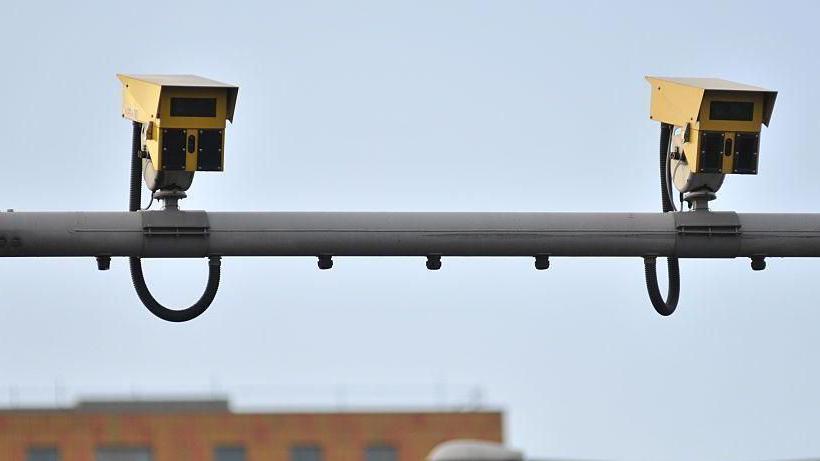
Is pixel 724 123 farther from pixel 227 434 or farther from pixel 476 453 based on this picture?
pixel 227 434

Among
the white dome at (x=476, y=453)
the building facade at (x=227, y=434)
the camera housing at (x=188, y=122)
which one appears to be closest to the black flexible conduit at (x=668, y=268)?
the camera housing at (x=188, y=122)

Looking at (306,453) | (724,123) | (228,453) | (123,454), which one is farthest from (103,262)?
(306,453)

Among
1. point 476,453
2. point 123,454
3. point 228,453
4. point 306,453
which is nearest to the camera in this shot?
point 476,453

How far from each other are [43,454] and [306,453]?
572cm

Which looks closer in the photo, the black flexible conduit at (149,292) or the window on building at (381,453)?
the black flexible conduit at (149,292)

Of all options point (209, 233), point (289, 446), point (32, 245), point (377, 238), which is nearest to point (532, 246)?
point (377, 238)

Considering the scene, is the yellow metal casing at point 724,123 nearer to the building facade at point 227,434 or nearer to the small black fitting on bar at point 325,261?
the small black fitting on bar at point 325,261

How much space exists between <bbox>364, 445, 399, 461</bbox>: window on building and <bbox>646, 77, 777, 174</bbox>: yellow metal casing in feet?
134

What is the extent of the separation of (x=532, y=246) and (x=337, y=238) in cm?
106

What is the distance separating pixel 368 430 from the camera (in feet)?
180

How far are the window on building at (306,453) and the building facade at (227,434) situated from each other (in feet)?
0.07

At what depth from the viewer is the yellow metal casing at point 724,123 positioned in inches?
547

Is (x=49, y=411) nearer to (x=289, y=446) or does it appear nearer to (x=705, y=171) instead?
(x=289, y=446)

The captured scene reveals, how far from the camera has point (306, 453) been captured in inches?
2144
